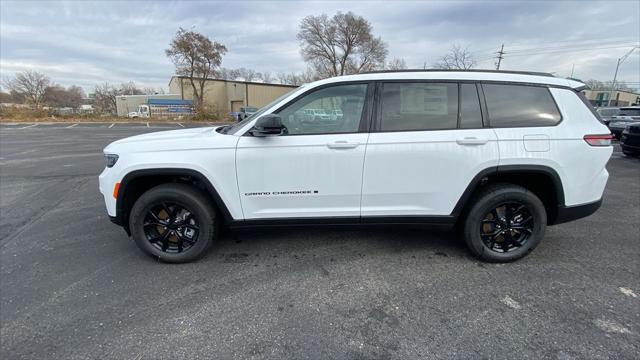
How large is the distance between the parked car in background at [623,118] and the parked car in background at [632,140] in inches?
187

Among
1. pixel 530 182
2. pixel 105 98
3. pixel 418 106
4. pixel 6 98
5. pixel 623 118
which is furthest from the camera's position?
pixel 105 98

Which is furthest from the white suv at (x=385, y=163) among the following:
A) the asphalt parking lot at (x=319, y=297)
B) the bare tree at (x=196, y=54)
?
the bare tree at (x=196, y=54)

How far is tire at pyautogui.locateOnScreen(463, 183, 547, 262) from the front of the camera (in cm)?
292

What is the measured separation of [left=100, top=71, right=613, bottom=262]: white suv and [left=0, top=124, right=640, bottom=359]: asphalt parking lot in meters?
0.43

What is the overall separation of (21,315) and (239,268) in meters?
1.65

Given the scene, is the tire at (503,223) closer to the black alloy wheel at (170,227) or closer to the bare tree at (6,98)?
the black alloy wheel at (170,227)

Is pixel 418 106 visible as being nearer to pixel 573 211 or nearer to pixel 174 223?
pixel 573 211

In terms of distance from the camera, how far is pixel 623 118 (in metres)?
12.8

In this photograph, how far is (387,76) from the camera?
293cm

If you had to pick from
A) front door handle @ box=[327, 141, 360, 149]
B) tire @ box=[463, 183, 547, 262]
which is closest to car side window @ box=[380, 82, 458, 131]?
front door handle @ box=[327, 141, 360, 149]

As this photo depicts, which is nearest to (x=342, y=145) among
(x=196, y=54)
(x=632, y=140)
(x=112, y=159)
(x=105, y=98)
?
(x=112, y=159)

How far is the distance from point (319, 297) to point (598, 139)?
2.94 m

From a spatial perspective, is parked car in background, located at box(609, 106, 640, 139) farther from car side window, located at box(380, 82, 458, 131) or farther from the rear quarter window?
car side window, located at box(380, 82, 458, 131)

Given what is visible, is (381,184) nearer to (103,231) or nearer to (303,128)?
(303,128)
